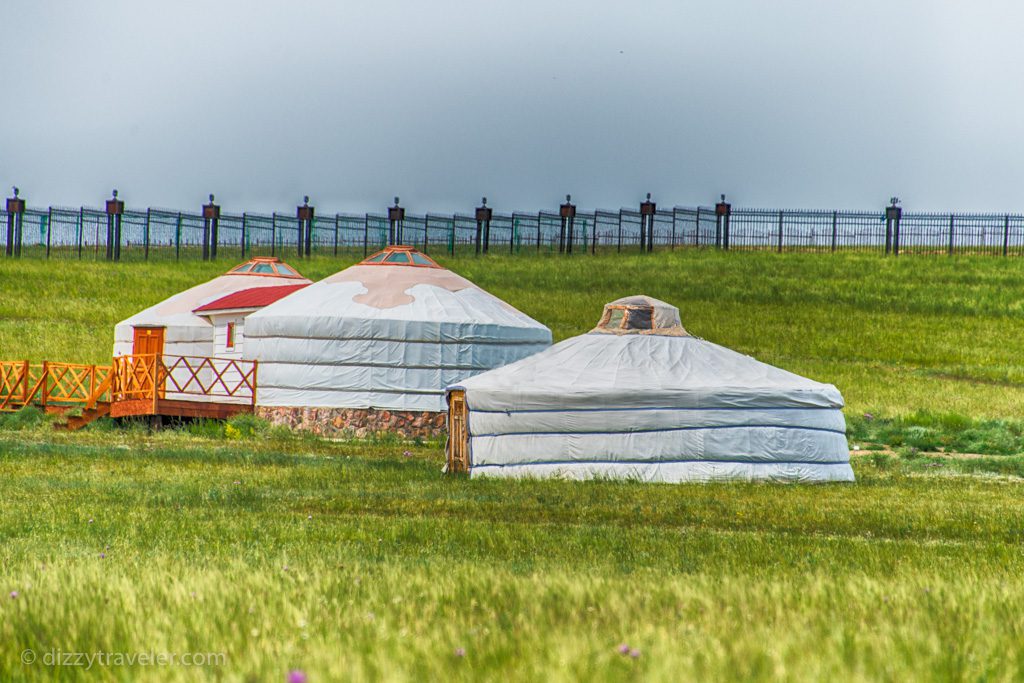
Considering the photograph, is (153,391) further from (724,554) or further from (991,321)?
(991,321)

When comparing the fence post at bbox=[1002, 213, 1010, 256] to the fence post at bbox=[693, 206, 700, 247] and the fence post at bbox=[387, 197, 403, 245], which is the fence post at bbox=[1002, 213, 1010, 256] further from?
the fence post at bbox=[387, 197, 403, 245]

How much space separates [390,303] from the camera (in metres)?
20.9

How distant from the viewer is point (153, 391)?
21062 millimetres

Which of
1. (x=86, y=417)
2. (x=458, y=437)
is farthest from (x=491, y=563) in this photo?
(x=86, y=417)

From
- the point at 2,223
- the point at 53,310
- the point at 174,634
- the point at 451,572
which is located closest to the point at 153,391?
the point at 53,310

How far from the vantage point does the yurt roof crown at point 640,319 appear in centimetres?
1553

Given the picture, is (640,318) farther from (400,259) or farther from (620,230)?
(620,230)

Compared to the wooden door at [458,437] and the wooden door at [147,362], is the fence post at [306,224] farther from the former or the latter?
the wooden door at [458,437]

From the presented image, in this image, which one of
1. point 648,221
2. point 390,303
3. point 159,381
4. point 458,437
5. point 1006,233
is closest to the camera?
point 458,437

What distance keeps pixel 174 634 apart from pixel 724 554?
4.08 meters

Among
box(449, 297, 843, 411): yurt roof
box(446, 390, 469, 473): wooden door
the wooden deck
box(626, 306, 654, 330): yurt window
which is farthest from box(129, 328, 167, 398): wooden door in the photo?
box(626, 306, 654, 330): yurt window

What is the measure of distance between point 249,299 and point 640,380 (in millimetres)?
11936

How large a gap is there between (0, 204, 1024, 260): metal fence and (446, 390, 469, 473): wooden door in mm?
29016

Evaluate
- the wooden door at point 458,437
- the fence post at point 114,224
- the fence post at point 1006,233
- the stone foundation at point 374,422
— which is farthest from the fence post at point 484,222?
the wooden door at point 458,437
